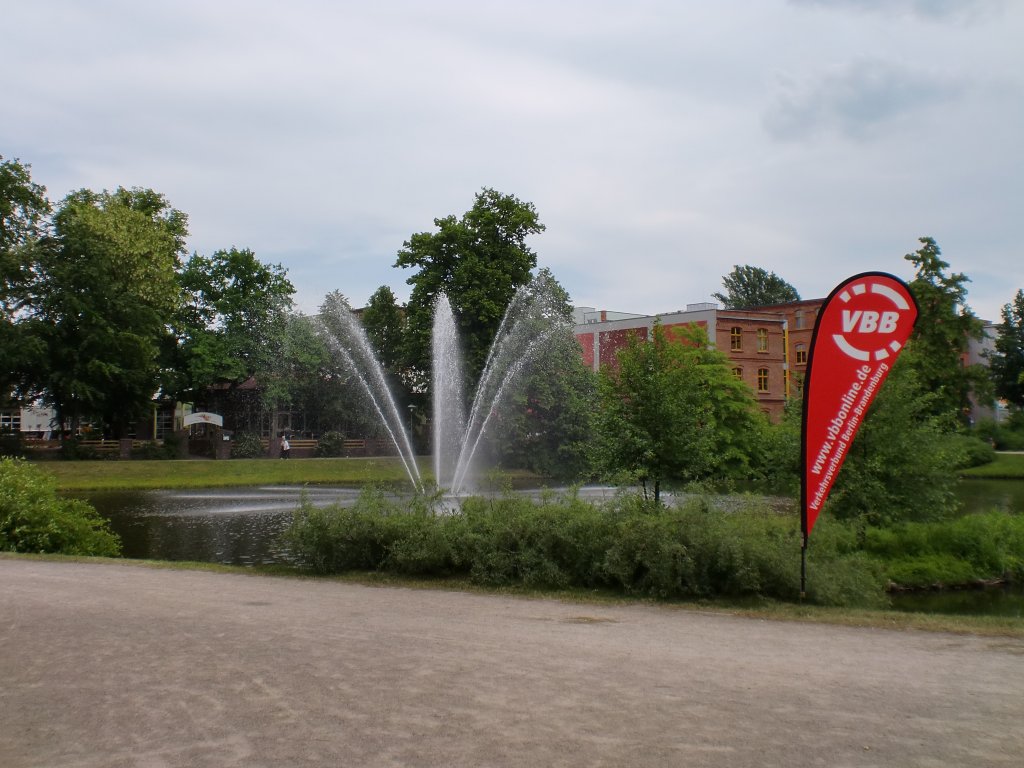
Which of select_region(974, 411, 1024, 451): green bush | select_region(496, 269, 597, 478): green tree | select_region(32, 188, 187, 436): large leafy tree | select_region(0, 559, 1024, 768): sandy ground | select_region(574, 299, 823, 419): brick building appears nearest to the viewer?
select_region(0, 559, 1024, 768): sandy ground

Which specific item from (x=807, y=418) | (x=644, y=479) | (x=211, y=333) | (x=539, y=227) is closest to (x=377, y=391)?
(x=211, y=333)

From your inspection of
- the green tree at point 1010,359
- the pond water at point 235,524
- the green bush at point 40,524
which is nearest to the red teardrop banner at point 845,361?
the pond water at point 235,524

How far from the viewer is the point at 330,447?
5966 cm

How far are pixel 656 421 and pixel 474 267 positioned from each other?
3700 cm

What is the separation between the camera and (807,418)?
40.0 ft

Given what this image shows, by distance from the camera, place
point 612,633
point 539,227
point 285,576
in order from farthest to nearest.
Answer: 1. point 539,227
2. point 285,576
3. point 612,633

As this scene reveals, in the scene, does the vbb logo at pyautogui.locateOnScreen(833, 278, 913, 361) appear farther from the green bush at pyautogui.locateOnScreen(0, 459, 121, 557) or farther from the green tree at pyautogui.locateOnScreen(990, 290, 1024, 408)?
the green tree at pyautogui.locateOnScreen(990, 290, 1024, 408)

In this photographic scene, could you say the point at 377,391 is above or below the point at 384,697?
above

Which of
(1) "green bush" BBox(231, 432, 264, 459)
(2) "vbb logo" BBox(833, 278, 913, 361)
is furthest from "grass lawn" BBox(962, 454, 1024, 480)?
(2) "vbb logo" BBox(833, 278, 913, 361)

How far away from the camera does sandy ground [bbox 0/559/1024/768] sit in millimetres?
6012

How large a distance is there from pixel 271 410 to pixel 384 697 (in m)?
61.0

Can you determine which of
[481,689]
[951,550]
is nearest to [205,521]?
[951,550]

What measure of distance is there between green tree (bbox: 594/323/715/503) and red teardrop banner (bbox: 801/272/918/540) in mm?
6086

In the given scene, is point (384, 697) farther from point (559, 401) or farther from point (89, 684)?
point (559, 401)
